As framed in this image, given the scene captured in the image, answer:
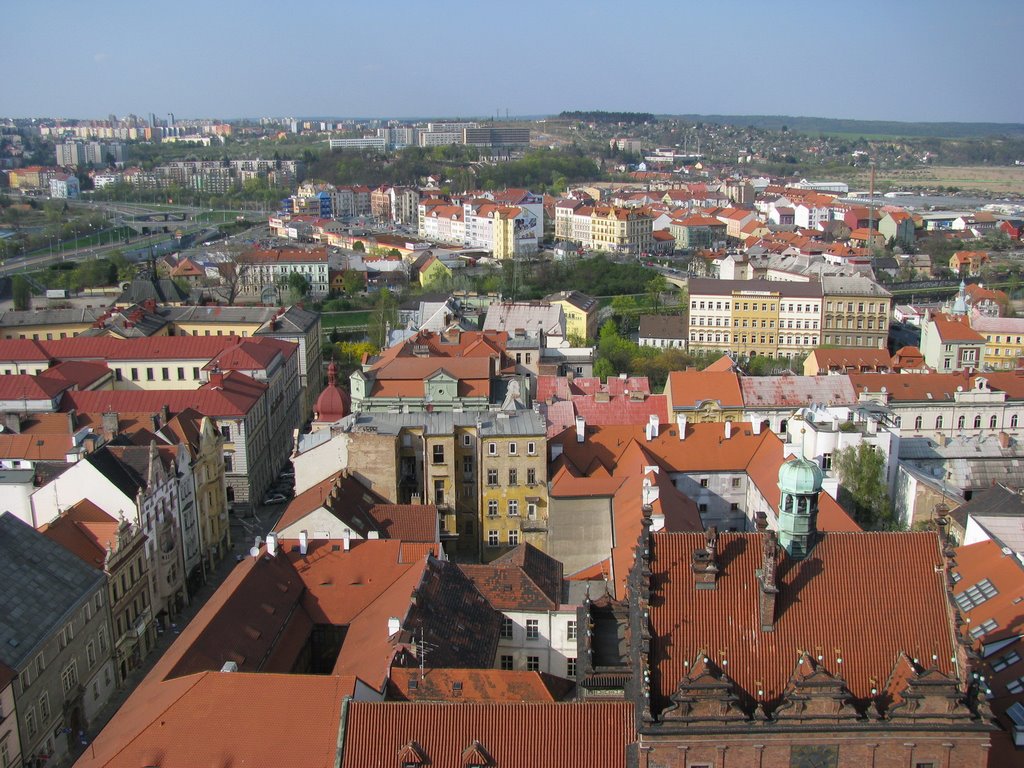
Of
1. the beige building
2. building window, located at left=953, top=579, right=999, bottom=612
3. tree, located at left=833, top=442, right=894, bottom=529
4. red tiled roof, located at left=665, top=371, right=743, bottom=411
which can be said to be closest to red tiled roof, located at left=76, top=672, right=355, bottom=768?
building window, located at left=953, top=579, right=999, bottom=612

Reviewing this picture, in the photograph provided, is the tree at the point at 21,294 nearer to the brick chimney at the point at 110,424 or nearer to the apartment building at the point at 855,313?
the brick chimney at the point at 110,424

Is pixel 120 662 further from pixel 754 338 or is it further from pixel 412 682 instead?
pixel 754 338

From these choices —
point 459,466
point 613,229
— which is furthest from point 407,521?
point 613,229

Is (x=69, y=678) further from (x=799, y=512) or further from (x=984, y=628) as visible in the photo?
(x=984, y=628)

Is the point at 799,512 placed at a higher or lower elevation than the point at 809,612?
higher

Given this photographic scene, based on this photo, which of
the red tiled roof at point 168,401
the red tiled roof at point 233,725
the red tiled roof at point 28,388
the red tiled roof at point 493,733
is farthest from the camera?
the red tiled roof at point 28,388

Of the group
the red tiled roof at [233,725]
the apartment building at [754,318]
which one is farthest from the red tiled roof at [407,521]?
the apartment building at [754,318]

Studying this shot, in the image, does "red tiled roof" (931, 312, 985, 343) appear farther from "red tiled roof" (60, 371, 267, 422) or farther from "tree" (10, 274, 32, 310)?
"tree" (10, 274, 32, 310)
